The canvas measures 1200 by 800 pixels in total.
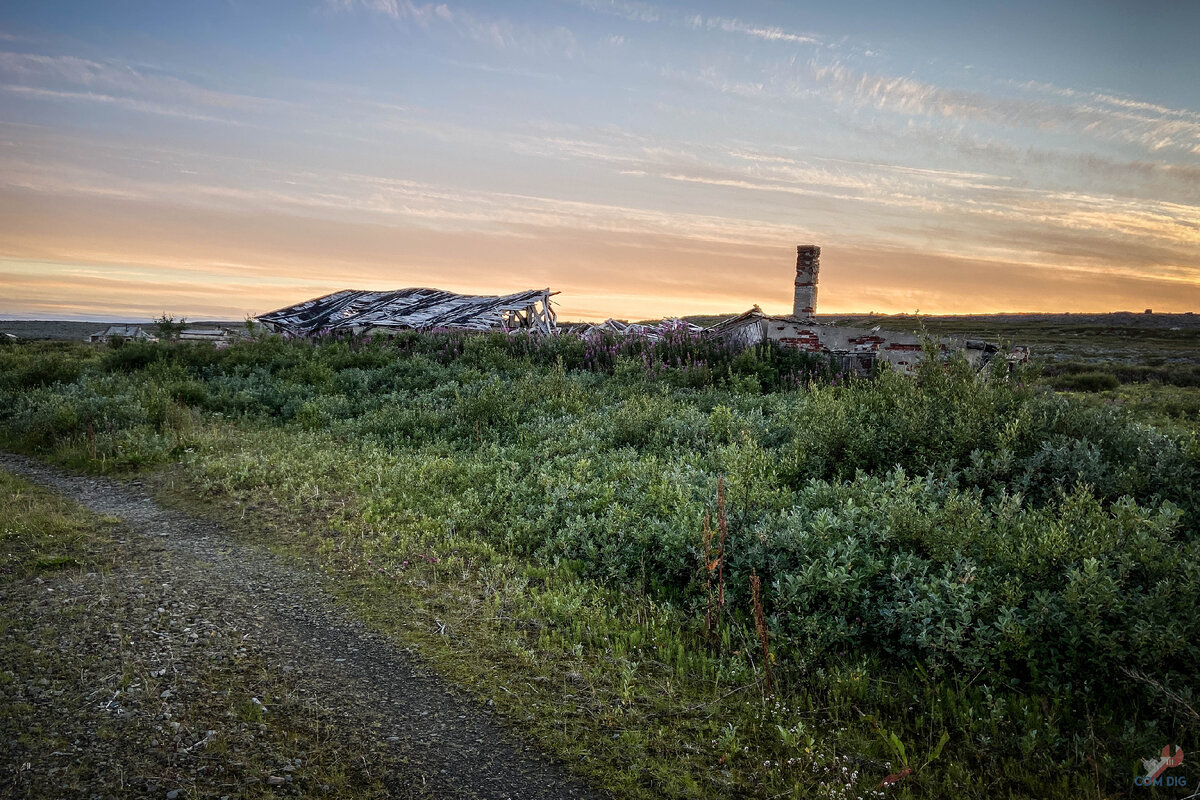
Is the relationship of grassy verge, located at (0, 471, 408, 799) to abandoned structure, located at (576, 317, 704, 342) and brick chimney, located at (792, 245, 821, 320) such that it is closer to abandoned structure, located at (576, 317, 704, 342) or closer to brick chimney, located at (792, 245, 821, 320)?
abandoned structure, located at (576, 317, 704, 342)

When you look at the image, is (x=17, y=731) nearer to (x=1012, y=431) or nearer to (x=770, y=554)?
(x=770, y=554)

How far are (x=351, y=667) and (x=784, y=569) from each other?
347 cm

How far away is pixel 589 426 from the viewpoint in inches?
434

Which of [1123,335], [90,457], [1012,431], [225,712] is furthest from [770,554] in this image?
[1123,335]

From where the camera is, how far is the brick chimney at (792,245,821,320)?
68.9 ft

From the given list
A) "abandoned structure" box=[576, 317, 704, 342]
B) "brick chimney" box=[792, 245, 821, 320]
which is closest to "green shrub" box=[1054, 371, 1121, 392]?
"brick chimney" box=[792, 245, 821, 320]

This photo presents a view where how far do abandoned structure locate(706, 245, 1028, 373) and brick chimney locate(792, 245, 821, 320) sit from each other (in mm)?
40

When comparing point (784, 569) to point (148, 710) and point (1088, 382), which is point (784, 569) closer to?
point (148, 710)

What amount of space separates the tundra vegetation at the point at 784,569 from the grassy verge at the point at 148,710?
105cm

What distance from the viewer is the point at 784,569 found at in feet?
18.0

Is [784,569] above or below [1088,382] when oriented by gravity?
below

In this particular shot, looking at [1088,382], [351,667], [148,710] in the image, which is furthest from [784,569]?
[1088,382]

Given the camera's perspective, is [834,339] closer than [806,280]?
Yes

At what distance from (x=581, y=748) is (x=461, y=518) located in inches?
155
